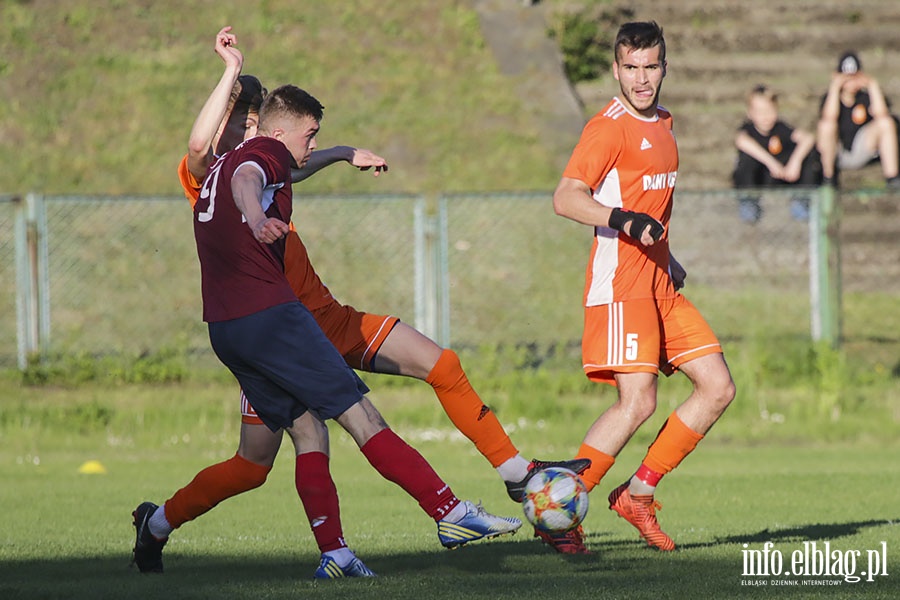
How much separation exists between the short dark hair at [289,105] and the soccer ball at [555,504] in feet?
6.12

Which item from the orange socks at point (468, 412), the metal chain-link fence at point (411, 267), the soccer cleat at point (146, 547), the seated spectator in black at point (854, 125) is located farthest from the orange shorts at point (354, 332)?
the seated spectator in black at point (854, 125)

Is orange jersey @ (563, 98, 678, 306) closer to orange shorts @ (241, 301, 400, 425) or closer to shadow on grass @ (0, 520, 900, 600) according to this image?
orange shorts @ (241, 301, 400, 425)

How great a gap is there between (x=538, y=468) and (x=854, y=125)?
45.0ft

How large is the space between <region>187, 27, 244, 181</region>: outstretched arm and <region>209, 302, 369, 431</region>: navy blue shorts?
877 mm

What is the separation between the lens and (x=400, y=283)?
17.7m

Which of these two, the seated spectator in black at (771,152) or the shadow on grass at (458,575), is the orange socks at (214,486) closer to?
the shadow on grass at (458,575)

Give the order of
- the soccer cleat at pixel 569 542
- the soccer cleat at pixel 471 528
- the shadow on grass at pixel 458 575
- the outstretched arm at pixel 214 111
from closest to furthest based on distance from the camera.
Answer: the shadow on grass at pixel 458 575, the soccer cleat at pixel 471 528, the outstretched arm at pixel 214 111, the soccer cleat at pixel 569 542

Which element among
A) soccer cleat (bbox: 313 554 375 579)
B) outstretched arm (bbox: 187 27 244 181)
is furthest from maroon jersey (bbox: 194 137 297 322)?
soccer cleat (bbox: 313 554 375 579)

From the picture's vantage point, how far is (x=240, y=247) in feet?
19.9

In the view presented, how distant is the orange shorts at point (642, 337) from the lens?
695 centimetres

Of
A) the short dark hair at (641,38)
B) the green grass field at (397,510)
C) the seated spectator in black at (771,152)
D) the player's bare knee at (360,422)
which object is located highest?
the seated spectator in black at (771,152)

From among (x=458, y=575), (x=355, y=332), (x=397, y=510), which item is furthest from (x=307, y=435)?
(x=397, y=510)

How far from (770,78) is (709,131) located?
89.4 inches

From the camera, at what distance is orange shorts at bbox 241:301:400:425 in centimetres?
694
